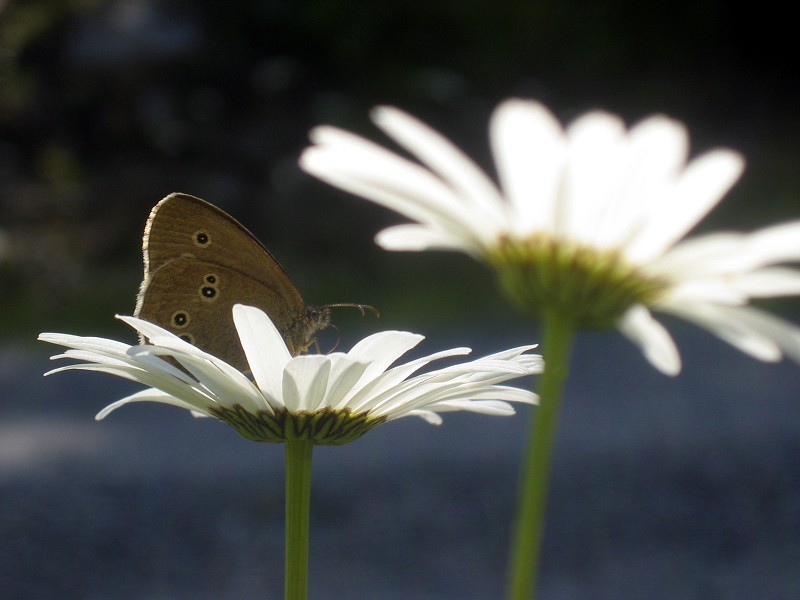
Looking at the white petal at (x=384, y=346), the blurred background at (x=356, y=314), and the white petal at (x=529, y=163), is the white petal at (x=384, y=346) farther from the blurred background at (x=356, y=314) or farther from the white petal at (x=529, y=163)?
the blurred background at (x=356, y=314)

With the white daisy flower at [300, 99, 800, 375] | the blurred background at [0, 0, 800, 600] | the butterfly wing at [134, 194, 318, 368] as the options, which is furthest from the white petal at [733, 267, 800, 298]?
the blurred background at [0, 0, 800, 600]

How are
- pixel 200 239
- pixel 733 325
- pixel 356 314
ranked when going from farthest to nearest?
pixel 356 314 < pixel 200 239 < pixel 733 325

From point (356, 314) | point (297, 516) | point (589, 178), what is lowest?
point (297, 516)

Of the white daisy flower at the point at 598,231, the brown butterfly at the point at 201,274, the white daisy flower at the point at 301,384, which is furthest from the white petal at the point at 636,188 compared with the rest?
the brown butterfly at the point at 201,274

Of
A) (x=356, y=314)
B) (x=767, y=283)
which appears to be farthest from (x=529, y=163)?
(x=356, y=314)

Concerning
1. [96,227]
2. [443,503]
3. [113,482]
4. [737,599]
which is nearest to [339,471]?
[443,503]

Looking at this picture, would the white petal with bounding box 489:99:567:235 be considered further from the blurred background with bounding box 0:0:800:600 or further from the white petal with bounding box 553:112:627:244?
the blurred background with bounding box 0:0:800:600

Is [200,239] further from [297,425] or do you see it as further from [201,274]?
[297,425]
